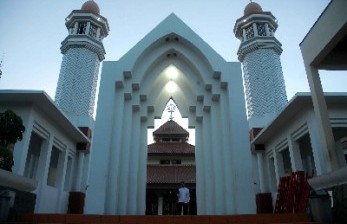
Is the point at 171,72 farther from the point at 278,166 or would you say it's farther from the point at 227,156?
the point at 278,166

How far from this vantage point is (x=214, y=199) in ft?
38.6

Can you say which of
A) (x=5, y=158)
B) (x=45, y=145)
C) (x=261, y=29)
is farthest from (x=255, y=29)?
(x=5, y=158)

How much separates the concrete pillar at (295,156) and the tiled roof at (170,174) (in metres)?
10.8

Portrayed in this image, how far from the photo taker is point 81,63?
2422 cm

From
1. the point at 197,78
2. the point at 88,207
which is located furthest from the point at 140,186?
the point at 197,78

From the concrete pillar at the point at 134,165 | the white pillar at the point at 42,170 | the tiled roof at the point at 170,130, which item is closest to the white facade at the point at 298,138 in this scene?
the concrete pillar at the point at 134,165

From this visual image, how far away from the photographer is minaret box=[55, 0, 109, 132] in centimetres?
2206

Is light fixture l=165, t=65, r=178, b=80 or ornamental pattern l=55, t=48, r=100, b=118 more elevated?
ornamental pattern l=55, t=48, r=100, b=118

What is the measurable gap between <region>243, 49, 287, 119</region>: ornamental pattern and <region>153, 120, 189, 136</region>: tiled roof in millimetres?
8356

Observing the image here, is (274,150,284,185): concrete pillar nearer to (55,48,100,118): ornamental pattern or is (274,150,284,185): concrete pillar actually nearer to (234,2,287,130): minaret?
(234,2,287,130): minaret

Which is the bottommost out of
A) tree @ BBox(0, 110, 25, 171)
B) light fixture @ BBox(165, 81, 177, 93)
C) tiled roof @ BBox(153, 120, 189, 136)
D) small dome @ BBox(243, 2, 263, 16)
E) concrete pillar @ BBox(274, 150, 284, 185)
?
tree @ BBox(0, 110, 25, 171)

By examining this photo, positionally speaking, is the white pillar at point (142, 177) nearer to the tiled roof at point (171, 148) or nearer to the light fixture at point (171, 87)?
the light fixture at point (171, 87)

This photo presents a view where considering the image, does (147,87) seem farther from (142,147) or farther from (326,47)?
(326,47)

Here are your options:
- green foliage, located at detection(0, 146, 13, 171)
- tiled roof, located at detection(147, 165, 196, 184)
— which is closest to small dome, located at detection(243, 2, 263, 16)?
tiled roof, located at detection(147, 165, 196, 184)
